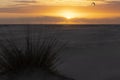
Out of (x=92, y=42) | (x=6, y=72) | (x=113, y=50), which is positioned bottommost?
(x=92, y=42)

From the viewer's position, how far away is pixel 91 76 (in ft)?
29.2

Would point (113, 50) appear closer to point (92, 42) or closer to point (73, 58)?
point (73, 58)

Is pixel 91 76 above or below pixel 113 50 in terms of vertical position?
above

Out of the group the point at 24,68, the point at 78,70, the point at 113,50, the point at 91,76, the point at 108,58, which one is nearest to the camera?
the point at 24,68

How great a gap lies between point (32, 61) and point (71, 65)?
8.17ft

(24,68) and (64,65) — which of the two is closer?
(24,68)

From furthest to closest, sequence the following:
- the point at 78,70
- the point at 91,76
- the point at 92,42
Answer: the point at 92,42 < the point at 78,70 < the point at 91,76

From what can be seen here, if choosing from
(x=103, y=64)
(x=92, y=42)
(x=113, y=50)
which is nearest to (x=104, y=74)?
(x=103, y=64)

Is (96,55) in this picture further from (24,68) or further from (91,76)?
(24,68)

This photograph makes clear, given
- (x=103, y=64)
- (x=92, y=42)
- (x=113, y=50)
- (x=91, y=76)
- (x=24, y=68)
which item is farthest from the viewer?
(x=92, y=42)

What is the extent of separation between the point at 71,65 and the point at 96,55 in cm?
156

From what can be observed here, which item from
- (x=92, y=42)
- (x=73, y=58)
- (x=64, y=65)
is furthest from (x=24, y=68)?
(x=92, y=42)

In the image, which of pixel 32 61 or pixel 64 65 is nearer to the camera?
pixel 32 61

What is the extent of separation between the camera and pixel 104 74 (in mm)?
9070
